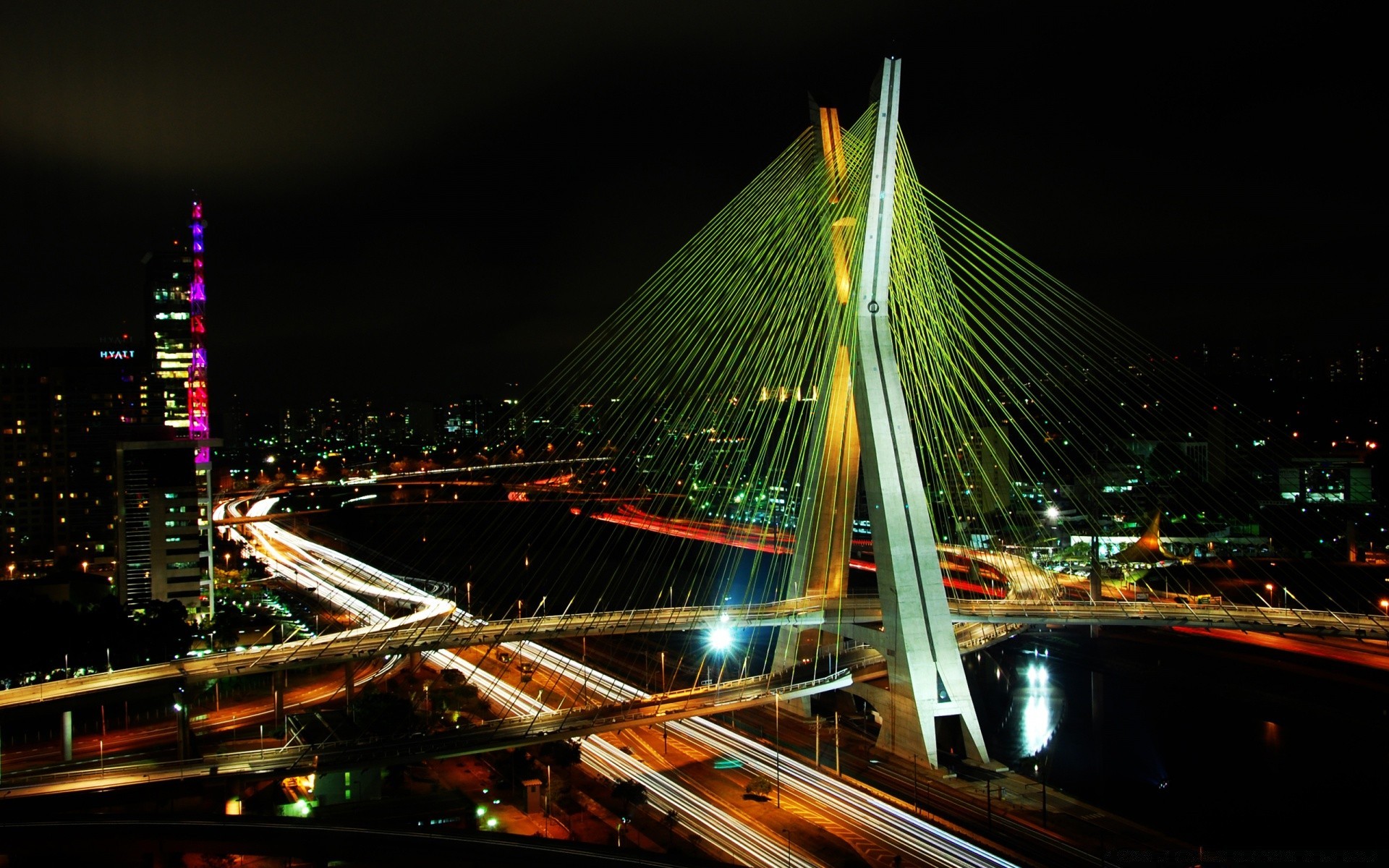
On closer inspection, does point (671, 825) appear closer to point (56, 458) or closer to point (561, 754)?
point (561, 754)

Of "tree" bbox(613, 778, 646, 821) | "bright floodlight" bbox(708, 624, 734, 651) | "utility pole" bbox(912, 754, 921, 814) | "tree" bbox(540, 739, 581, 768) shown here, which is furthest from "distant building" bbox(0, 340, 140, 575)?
"utility pole" bbox(912, 754, 921, 814)

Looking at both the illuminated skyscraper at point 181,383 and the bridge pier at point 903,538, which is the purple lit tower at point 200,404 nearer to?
the illuminated skyscraper at point 181,383

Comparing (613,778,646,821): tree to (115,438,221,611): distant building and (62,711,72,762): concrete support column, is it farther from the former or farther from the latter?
(115,438,221,611): distant building

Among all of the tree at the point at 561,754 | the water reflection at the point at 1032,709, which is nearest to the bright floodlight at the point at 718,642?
the water reflection at the point at 1032,709

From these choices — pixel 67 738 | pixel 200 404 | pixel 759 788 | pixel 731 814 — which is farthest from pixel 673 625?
pixel 200 404

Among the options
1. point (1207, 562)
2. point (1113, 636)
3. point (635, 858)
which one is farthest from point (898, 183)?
point (1207, 562)

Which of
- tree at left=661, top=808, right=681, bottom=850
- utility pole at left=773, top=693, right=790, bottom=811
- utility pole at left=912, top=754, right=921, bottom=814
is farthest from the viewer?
utility pole at left=773, top=693, right=790, bottom=811
